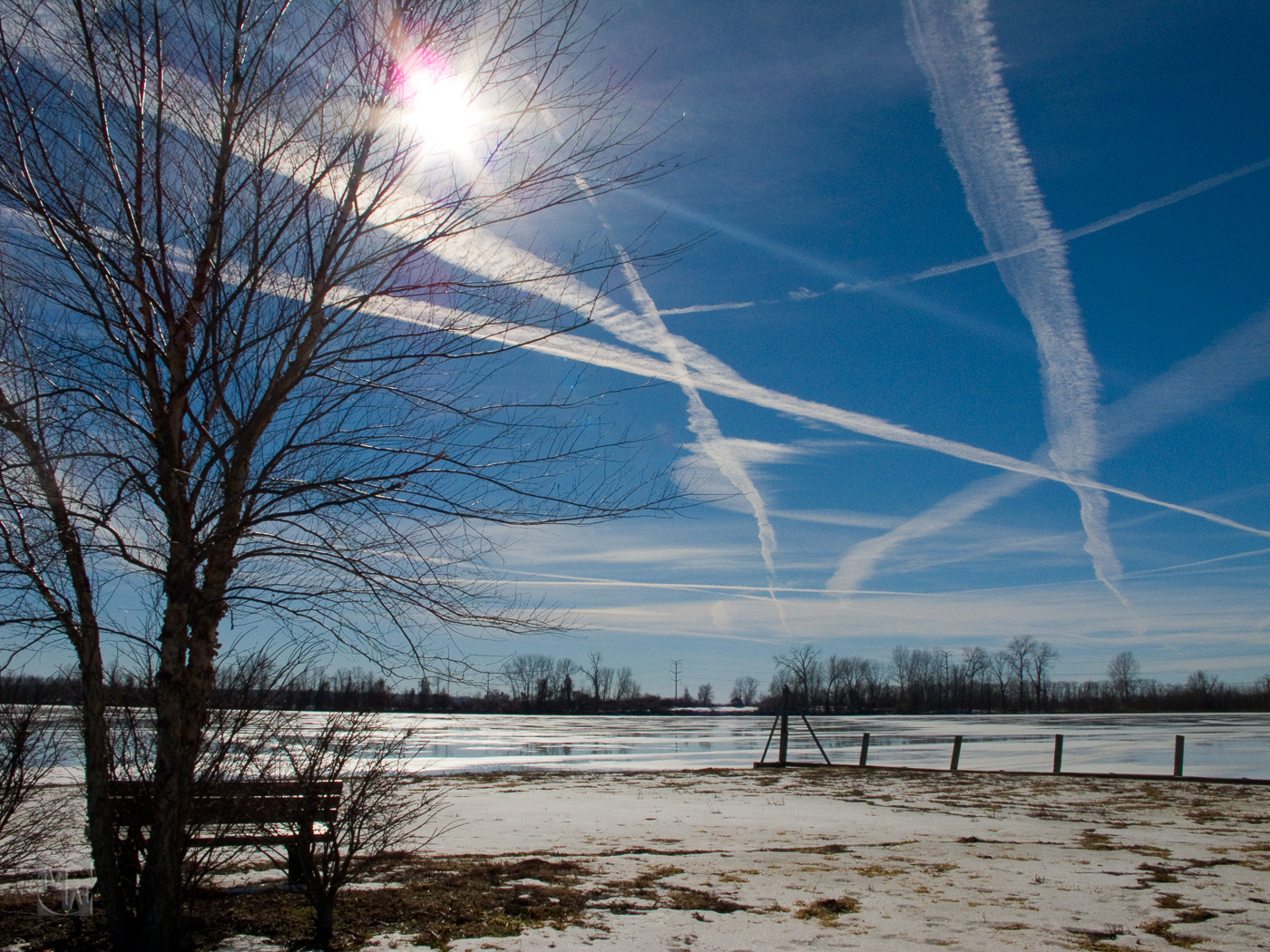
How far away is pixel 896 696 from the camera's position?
5034 inches

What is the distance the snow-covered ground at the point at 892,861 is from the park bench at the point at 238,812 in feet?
2.88

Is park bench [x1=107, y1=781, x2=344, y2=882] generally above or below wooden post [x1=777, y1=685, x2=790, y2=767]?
above

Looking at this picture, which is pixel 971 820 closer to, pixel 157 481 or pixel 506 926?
pixel 506 926

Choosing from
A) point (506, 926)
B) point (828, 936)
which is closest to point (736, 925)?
point (828, 936)

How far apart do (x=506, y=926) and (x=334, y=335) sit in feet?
12.1

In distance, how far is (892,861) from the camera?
7.52 m

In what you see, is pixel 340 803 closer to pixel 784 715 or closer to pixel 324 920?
pixel 324 920

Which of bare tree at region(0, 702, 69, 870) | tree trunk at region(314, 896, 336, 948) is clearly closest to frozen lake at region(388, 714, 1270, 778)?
bare tree at region(0, 702, 69, 870)

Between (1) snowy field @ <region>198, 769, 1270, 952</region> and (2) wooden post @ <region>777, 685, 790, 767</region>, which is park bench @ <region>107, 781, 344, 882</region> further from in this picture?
(2) wooden post @ <region>777, 685, 790, 767</region>

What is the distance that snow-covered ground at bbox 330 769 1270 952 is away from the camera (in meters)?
5.01

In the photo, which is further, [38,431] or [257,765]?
[257,765]

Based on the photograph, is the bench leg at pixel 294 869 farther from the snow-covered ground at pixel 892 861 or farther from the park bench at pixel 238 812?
the snow-covered ground at pixel 892 861

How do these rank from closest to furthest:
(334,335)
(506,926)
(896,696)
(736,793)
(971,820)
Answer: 1. (334,335)
2. (506,926)
3. (971,820)
4. (736,793)
5. (896,696)

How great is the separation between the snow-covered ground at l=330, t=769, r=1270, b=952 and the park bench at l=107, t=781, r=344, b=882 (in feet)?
2.88
